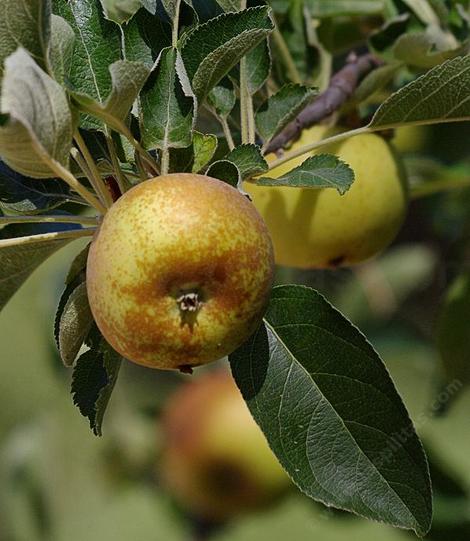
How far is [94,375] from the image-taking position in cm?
76

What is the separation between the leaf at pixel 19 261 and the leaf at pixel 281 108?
0.64 feet

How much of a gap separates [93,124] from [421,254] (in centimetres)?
131

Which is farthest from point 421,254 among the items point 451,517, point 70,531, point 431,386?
point 70,531

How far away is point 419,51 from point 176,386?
4.29 ft

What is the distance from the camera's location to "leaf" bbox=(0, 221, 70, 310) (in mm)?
754

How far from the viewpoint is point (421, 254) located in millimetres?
1938

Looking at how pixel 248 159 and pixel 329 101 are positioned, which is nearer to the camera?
pixel 248 159

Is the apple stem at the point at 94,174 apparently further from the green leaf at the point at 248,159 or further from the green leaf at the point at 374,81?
the green leaf at the point at 374,81

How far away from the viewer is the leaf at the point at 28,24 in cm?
62

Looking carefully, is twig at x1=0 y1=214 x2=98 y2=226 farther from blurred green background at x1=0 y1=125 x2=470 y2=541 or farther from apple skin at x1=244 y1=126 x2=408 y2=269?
blurred green background at x1=0 y1=125 x2=470 y2=541

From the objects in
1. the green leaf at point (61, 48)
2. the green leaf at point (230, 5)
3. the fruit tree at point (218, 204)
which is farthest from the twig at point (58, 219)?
the green leaf at point (230, 5)

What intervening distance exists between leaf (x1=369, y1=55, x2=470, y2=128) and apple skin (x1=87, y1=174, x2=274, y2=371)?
19cm

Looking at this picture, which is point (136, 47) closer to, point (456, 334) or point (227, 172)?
point (227, 172)

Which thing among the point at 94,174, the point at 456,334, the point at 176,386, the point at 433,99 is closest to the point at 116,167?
the point at 94,174
